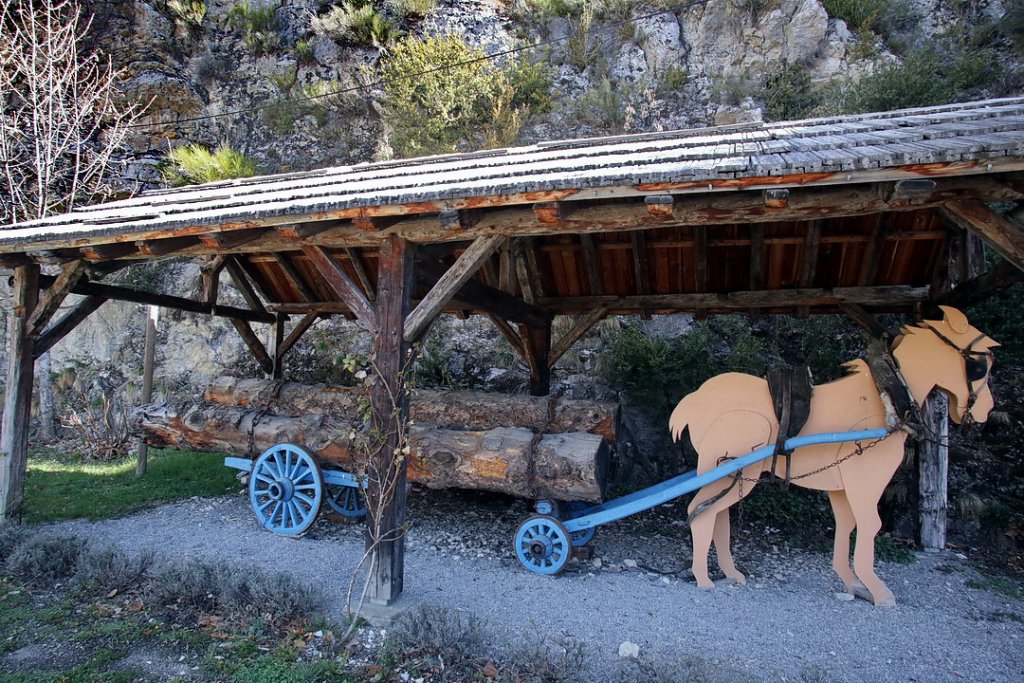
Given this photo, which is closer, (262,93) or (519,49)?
(519,49)

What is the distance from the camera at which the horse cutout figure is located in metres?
4.60

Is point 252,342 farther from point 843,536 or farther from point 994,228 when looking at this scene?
point 994,228

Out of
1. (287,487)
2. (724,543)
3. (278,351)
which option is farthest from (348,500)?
(724,543)

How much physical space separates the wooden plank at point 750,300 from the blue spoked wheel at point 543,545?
121 inches

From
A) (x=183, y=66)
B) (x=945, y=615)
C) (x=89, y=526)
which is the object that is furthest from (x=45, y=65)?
(x=945, y=615)

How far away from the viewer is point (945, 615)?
465 cm

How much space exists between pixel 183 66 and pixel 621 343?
14.1 m

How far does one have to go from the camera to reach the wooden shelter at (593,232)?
11.7ft

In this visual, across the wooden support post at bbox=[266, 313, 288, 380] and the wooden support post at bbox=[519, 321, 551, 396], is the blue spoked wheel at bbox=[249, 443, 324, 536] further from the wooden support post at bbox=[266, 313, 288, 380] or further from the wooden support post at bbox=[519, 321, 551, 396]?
the wooden support post at bbox=[519, 321, 551, 396]

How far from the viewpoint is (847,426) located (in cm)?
493

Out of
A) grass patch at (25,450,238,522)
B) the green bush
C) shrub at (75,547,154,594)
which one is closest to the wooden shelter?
grass patch at (25,450,238,522)

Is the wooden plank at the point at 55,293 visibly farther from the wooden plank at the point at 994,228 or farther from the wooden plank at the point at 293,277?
the wooden plank at the point at 994,228

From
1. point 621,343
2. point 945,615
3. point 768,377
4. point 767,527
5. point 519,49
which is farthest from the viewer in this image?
point 519,49

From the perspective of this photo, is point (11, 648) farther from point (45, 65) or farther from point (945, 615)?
point (45, 65)
